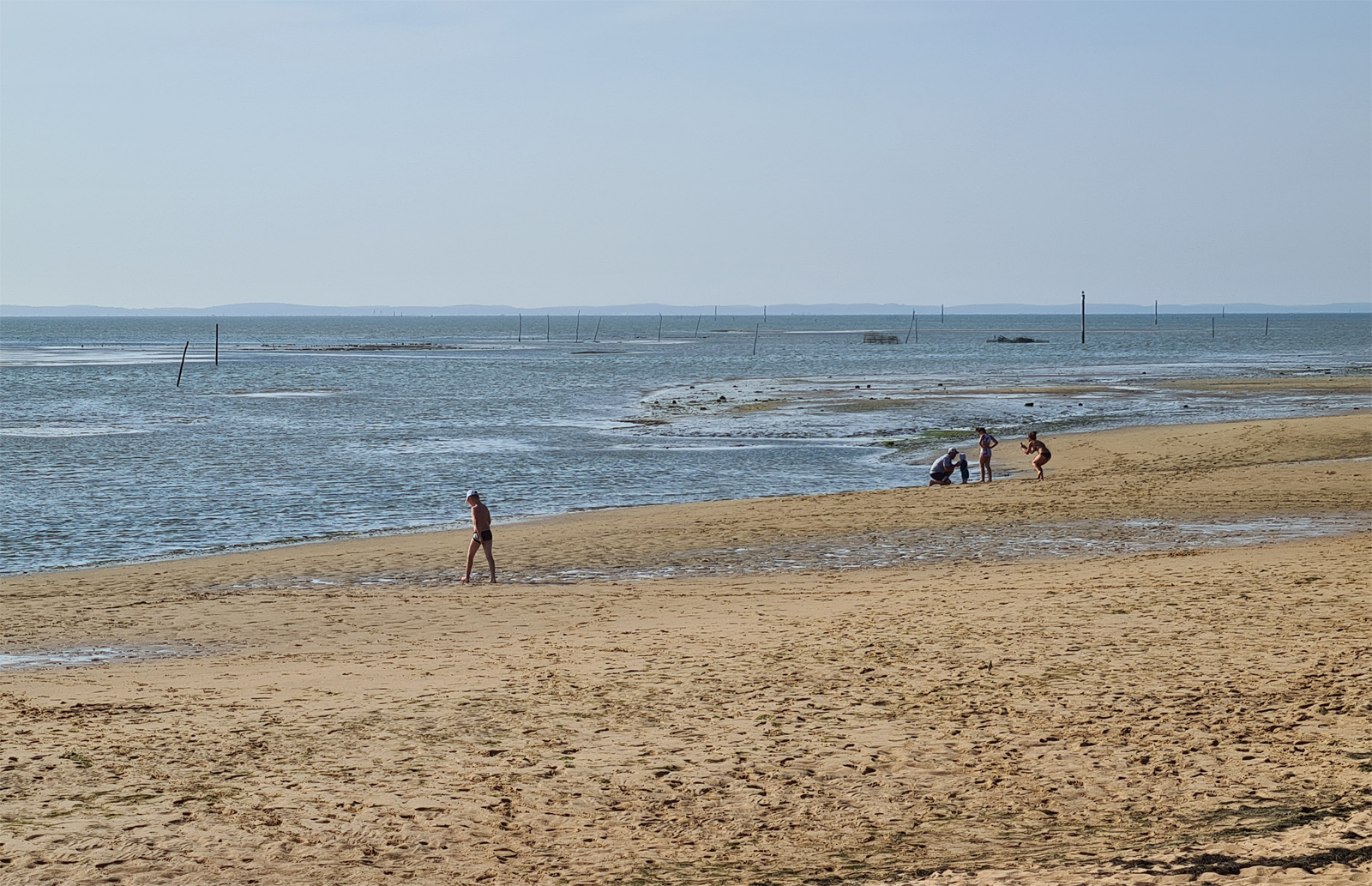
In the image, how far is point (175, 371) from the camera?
92438mm

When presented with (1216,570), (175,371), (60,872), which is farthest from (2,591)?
(175,371)

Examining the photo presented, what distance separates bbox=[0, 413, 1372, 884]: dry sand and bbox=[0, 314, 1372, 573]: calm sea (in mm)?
8598

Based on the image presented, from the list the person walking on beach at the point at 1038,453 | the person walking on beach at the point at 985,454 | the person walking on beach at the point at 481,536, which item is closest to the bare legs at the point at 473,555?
the person walking on beach at the point at 481,536

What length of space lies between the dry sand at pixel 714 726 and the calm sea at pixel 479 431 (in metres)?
8.60

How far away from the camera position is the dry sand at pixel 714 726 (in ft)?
23.6

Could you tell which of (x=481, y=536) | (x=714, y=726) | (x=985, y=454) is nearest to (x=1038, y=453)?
(x=985, y=454)

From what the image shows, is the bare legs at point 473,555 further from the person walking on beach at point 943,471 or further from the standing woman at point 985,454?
the standing woman at point 985,454

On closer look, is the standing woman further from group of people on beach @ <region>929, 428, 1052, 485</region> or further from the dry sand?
the dry sand

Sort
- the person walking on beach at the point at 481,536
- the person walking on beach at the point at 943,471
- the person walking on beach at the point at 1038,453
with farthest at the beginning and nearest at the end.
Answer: the person walking on beach at the point at 1038,453 < the person walking on beach at the point at 943,471 < the person walking on beach at the point at 481,536

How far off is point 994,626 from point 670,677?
3.46 meters

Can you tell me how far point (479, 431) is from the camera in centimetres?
4456

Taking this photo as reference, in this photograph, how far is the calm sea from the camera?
25.8 m

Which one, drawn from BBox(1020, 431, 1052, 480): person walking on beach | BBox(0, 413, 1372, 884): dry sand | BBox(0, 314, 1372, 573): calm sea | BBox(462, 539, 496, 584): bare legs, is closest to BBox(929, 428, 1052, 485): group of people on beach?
BBox(1020, 431, 1052, 480): person walking on beach

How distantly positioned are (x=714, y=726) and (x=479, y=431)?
3597 cm
